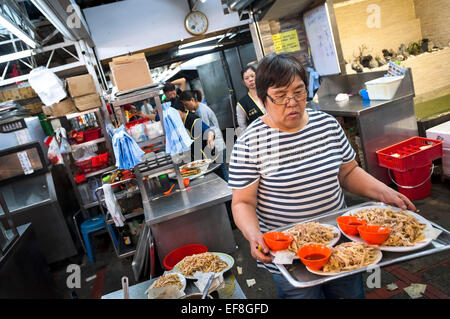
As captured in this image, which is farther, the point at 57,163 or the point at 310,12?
the point at 310,12

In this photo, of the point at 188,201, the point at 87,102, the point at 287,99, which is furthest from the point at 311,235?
the point at 87,102

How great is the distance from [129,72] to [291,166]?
2.12 meters

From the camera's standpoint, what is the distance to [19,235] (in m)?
2.99

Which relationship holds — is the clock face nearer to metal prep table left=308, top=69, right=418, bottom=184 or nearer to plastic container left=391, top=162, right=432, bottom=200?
metal prep table left=308, top=69, right=418, bottom=184

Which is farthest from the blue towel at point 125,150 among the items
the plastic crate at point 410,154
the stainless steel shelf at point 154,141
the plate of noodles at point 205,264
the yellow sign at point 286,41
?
the yellow sign at point 286,41

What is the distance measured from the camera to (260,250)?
152 cm

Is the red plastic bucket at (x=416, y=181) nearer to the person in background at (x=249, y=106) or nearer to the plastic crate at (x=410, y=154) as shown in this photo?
the plastic crate at (x=410, y=154)

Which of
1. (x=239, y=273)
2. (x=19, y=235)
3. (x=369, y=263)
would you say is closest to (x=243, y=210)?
(x=369, y=263)

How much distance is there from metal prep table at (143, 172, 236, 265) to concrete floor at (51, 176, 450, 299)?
407mm

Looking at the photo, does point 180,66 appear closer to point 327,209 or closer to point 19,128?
point 19,128

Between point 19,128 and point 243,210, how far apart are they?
4.12 metres

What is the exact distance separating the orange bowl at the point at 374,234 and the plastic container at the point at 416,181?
9.10 ft

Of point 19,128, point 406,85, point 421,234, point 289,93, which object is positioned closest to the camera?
point 421,234

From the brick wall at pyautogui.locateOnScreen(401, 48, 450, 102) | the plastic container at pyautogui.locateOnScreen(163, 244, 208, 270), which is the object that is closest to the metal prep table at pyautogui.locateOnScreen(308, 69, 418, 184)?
the brick wall at pyautogui.locateOnScreen(401, 48, 450, 102)
